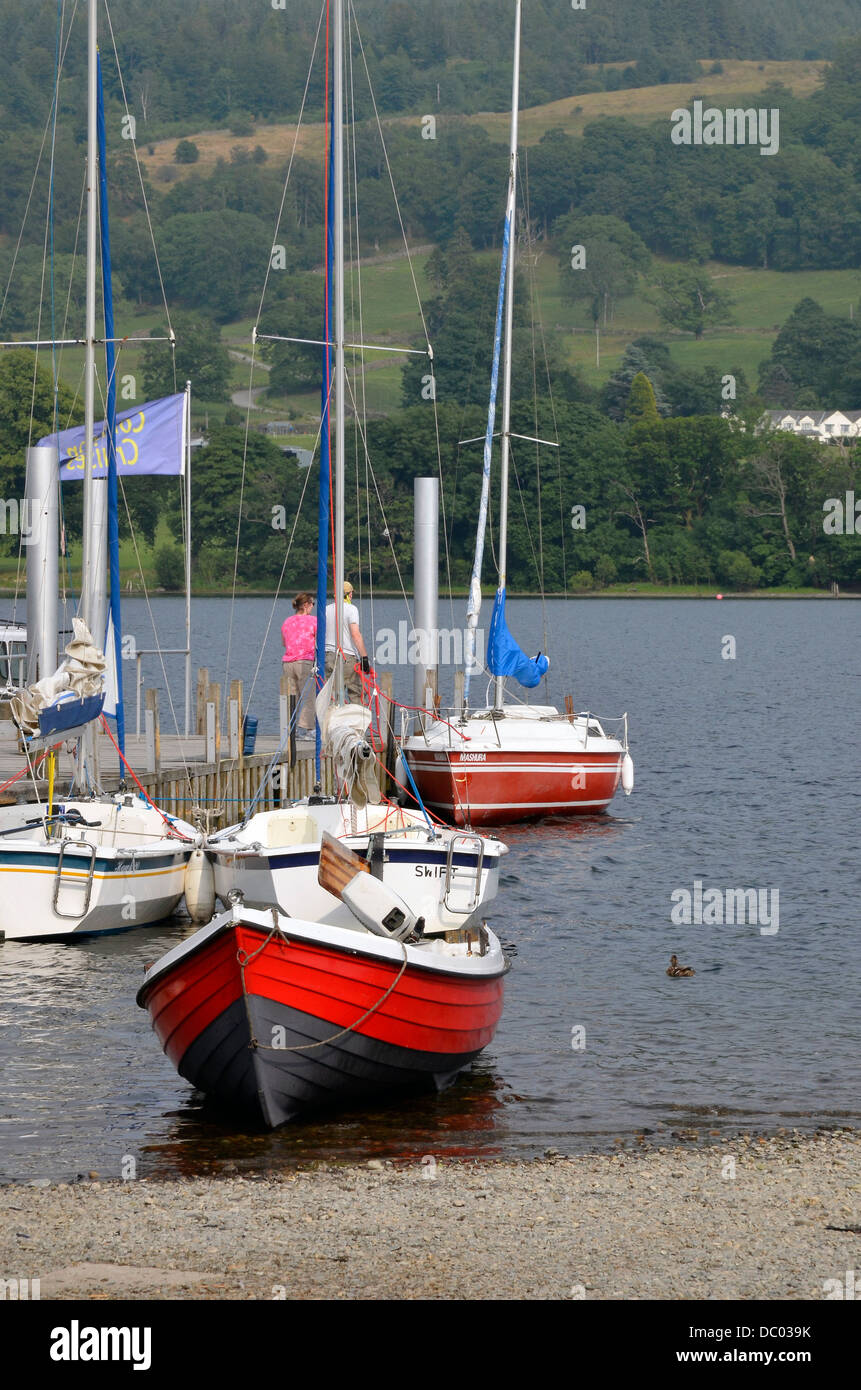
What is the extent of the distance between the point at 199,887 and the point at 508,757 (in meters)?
10.7

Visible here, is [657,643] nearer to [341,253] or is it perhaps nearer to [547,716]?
[547,716]

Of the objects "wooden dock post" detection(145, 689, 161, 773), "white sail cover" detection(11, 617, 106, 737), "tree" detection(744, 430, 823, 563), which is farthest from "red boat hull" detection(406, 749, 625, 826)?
"tree" detection(744, 430, 823, 563)

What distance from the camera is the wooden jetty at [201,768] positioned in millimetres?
24750

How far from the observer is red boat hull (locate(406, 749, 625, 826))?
104 ft

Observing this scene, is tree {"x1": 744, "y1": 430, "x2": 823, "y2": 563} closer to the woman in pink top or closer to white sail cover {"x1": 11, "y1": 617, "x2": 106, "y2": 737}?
the woman in pink top

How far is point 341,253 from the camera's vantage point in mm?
18688

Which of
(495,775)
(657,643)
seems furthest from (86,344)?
(657,643)

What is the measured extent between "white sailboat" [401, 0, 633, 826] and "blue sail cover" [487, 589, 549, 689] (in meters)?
0.02

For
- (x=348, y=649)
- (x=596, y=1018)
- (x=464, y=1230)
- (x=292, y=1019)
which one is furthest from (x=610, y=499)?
(x=464, y=1230)

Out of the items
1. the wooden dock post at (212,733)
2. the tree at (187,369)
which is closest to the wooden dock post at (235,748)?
the wooden dock post at (212,733)

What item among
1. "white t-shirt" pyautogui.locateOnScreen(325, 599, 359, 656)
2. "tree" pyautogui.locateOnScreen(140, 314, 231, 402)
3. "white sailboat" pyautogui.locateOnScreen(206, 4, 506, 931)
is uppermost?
"tree" pyautogui.locateOnScreen(140, 314, 231, 402)
